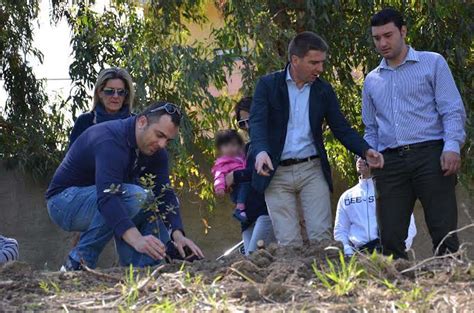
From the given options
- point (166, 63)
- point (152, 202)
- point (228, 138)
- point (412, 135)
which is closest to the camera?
point (152, 202)

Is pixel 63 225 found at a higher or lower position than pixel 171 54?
lower

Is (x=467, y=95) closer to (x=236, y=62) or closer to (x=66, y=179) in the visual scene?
(x=236, y=62)

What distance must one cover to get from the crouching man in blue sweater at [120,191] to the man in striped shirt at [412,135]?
1436 mm

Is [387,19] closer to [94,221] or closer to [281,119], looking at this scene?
[281,119]

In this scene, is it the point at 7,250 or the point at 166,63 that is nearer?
the point at 7,250

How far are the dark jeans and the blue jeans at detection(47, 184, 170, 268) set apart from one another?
1.49 metres

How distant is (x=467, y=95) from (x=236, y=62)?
7.58 feet

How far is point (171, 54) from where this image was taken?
10.4 meters

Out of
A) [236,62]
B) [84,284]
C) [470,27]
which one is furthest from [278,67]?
[84,284]

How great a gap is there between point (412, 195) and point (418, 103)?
0.62m

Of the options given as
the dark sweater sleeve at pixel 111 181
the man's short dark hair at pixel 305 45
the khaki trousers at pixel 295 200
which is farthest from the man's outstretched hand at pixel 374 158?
the dark sweater sleeve at pixel 111 181

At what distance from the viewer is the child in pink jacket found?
8.46 meters

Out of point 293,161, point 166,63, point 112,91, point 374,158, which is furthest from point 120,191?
point 166,63

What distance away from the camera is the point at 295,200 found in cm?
764
